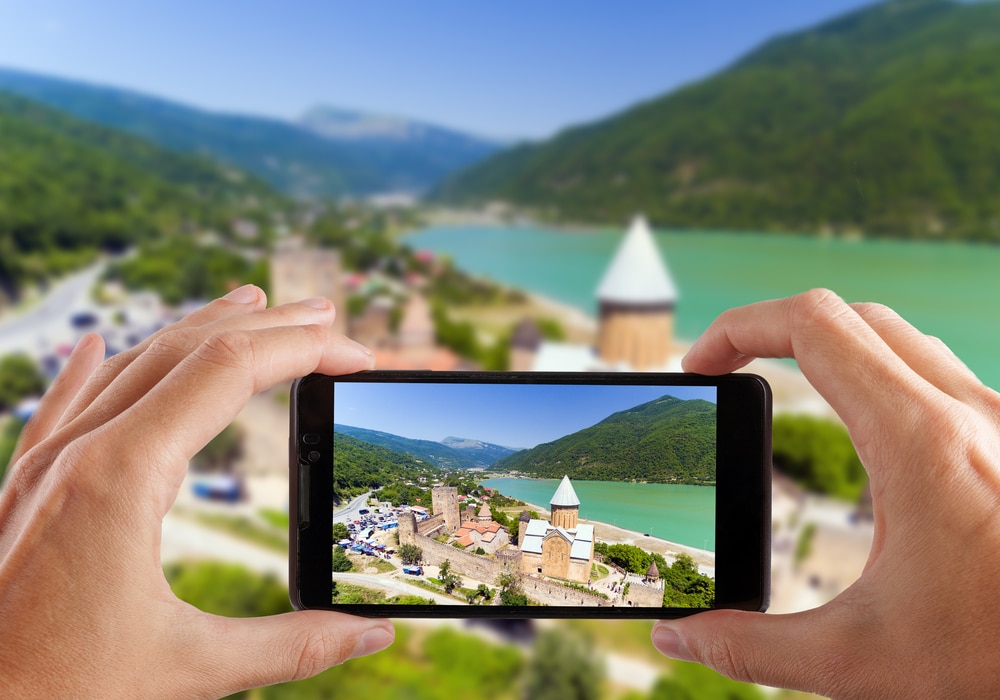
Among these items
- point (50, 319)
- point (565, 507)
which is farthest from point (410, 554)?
point (50, 319)

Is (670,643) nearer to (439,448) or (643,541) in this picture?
(643,541)

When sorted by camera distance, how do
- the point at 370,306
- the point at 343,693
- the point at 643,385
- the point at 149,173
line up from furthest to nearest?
the point at 149,173 < the point at 370,306 < the point at 343,693 < the point at 643,385

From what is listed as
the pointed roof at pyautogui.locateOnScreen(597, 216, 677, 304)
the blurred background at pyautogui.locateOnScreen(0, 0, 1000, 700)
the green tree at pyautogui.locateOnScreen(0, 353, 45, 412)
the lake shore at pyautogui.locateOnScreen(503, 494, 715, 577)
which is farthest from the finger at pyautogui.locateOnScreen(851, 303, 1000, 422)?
the green tree at pyautogui.locateOnScreen(0, 353, 45, 412)

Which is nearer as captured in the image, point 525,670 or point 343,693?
point 343,693

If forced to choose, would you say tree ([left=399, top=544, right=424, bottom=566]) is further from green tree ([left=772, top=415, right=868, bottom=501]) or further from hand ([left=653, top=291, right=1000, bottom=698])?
green tree ([left=772, top=415, right=868, bottom=501])

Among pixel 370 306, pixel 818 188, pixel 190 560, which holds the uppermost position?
pixel 818 188

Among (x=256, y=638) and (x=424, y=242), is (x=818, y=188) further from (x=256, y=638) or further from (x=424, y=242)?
(x=256, y=638)

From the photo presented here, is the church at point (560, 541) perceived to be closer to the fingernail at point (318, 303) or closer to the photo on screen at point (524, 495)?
the photo on screen at point (524, 495)

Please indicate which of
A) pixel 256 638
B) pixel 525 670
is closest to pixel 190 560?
pixel 525 670
